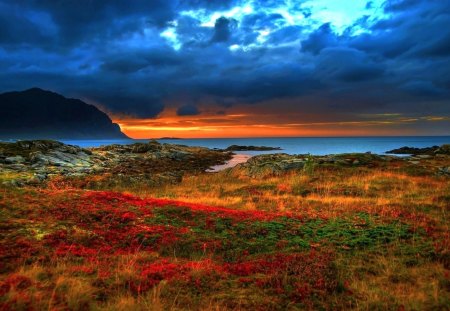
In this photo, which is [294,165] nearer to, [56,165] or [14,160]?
[56,165]

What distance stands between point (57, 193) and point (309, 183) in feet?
70.4

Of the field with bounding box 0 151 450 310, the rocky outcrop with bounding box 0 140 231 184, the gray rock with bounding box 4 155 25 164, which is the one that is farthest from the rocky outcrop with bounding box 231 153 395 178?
the gray rock with bounding box 4 155 25 164

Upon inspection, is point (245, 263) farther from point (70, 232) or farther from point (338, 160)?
point (338, 160)

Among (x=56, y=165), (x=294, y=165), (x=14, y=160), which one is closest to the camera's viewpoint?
(x=14, y=160)

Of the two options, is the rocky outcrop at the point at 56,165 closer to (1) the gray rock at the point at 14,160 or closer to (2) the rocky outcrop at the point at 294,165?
(1) the gray rock at the point at 14,160

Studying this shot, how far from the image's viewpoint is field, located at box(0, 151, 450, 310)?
23.1 ft

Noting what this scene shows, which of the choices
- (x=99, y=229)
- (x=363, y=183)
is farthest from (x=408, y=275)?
(x=363, y=183)

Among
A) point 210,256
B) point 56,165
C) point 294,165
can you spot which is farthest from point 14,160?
point 210,256

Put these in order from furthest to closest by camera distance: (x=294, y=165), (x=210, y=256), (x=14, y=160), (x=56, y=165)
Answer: (x=56, y=165), (x=294, y=165), (x=14, y=160), (x=210, y=256)

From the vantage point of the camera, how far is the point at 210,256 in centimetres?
1002

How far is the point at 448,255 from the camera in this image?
1019 cm

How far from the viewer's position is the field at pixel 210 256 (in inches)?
277

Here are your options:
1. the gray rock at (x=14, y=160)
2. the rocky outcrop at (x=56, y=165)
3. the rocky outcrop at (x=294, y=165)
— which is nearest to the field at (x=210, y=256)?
the rocky outcrop at (x=56, y=165)

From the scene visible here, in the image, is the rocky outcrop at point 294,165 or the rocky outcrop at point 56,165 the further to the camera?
the rocky outcrop at point 294,165
